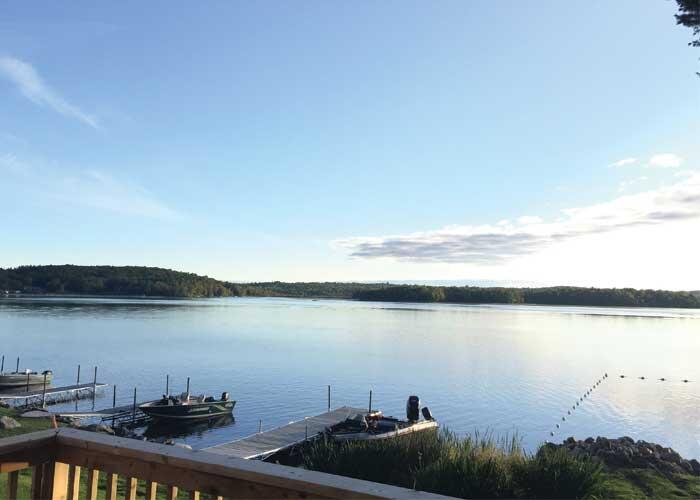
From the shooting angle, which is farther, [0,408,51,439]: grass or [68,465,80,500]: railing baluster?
[0,408,51,439]: grass

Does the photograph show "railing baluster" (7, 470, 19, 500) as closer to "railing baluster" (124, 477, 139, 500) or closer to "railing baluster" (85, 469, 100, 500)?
"railing baluster" (85, 469, 100, 500)

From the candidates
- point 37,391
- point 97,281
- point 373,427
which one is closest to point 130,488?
point 373,427

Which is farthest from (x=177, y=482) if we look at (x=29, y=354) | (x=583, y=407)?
(x=29, y=354)

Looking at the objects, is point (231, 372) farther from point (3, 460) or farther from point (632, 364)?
point (3, 460)

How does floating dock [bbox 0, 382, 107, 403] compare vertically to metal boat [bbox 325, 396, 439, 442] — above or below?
below

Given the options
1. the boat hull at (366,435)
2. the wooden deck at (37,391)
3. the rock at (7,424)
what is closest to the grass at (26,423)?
the rock at (7,424)

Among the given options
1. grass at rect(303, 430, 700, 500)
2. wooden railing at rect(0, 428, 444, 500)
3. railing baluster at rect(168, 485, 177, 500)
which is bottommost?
grass at rect(303, 430, 700, 500)

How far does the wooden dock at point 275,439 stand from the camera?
693 inches

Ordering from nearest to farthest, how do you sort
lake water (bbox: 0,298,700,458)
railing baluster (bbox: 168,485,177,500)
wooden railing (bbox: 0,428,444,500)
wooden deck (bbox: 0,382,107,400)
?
wooden railing (bbox: 0,428,444,500) < railing baluster (bbox: 168,485,177,500) < lake water (bbox: 0,298,700,458) < wooden deck (bbox: 0,382,107,400)

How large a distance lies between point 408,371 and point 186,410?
61.5ft

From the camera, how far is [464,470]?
10211 millimetres

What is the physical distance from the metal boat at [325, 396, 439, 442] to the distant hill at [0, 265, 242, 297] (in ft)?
537

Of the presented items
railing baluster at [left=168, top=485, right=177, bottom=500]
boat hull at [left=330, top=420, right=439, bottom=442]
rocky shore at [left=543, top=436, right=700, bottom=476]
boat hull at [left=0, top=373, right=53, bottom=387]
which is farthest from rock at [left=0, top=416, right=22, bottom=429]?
railing baluster at [left=168, top=485, right=177, bottom=500]

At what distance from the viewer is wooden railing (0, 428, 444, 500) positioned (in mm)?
2525
